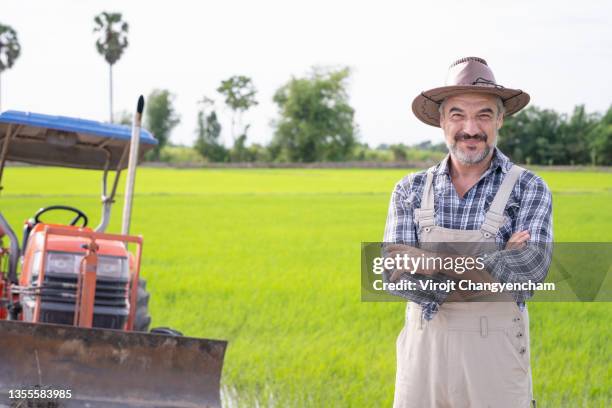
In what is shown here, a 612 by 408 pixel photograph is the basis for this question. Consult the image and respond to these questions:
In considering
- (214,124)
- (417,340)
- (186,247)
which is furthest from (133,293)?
(214,124)

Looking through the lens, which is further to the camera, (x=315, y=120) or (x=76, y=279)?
(x=315, y=120)

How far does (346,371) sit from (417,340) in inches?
116

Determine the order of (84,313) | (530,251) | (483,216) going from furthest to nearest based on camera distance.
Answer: (84,313), (483,216), (530,251)

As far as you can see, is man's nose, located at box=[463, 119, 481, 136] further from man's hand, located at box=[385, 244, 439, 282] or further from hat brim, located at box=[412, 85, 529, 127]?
man's hand, located at box=[385, 244, 439, 282]

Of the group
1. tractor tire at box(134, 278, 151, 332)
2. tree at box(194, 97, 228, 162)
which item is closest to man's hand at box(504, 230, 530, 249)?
tractor tire at box(134, 278, 151, 332)

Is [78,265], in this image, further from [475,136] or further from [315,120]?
[315,120]

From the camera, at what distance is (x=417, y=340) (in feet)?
9.00

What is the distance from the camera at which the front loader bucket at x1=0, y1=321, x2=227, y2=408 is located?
182 inches

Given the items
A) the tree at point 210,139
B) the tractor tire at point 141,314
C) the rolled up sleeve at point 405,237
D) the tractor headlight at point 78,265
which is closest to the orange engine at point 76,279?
the tractor headlight at point 78,265

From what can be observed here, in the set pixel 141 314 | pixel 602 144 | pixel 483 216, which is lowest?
pixel 141 314

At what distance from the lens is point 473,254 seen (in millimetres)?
2672

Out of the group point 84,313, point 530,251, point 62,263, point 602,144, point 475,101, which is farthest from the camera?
point 602,144

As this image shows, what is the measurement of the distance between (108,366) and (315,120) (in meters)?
73.0

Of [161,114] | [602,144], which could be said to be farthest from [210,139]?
[602,144]
